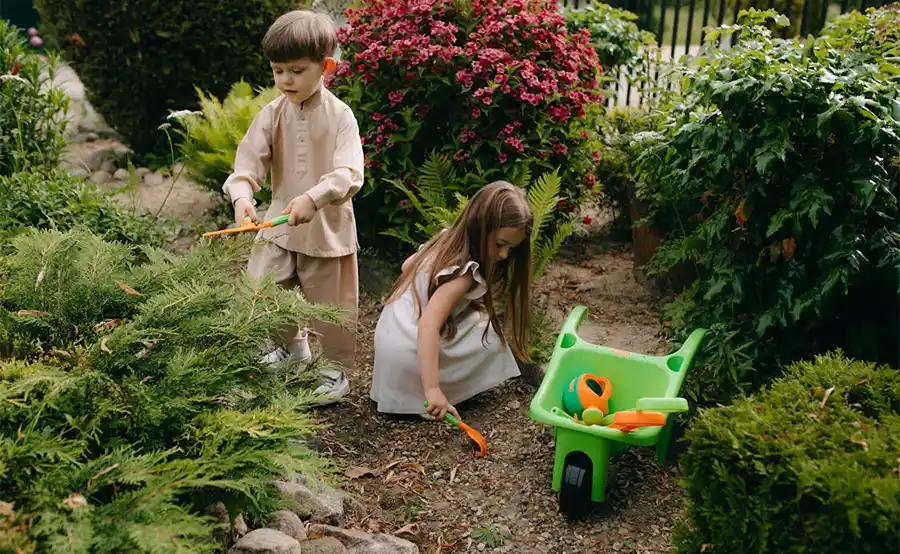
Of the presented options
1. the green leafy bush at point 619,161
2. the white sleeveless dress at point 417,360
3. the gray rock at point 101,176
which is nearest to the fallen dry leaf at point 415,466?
the white sleeveless dress at point 417,360

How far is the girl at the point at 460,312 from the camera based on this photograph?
3.54m

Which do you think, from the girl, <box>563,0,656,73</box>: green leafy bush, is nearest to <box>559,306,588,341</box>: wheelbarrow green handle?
the girl

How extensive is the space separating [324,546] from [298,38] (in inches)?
74.4


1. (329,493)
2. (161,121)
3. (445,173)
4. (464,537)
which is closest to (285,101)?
(445,173)

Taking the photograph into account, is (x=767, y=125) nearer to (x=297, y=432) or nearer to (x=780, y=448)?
(x=780, y=448)

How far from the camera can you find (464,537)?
3.05m

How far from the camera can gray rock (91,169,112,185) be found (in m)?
6.73

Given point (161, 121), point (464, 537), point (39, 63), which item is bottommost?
point (464, 537)

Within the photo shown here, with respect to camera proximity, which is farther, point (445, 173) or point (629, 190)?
point (629, 190)

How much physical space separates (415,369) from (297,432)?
4.62 ft

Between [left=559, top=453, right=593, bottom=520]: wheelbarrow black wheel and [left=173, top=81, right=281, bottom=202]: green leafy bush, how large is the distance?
282 cm

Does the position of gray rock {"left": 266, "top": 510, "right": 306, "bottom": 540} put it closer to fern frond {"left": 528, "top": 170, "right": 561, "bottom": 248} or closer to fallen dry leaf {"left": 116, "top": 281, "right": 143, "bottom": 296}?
fallen dry leaf {"left": 116, "top": 281, "right": 143, "bottom": 296}

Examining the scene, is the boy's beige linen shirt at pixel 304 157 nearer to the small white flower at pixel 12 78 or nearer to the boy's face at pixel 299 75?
the boy's face at pixel 299 75

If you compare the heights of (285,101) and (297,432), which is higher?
(285,101)
